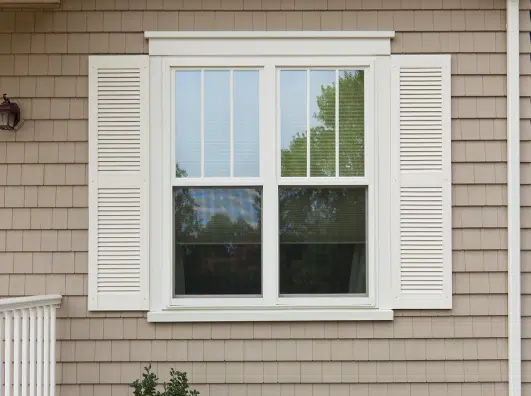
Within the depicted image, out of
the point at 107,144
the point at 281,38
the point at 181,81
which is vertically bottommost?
the point at 107,144

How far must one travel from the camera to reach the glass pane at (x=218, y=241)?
405cm

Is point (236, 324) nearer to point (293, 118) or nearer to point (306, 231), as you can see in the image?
point (306, 231)

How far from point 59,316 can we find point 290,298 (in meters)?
1.51

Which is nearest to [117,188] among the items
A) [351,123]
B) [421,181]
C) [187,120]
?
[187,120]

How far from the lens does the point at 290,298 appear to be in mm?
4035

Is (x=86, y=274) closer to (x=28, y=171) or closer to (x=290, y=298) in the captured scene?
(x=28, y=171)

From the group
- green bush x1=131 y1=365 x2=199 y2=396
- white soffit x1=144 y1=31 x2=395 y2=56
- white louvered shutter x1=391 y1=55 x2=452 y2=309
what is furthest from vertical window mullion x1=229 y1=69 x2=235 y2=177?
green bush x1=131 y1=365 x2=199 y2=396

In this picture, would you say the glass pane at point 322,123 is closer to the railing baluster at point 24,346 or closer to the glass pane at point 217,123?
the glass pane at point 217,123

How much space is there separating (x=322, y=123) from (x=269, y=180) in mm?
518

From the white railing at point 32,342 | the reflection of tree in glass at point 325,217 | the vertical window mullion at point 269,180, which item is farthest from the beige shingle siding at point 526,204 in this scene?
the white railing at point 32,342

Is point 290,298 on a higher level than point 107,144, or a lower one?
lower

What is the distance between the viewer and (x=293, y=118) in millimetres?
4090

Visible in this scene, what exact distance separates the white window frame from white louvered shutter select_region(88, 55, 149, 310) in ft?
0.22

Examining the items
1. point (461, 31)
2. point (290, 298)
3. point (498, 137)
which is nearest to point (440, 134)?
point (498, 137)
